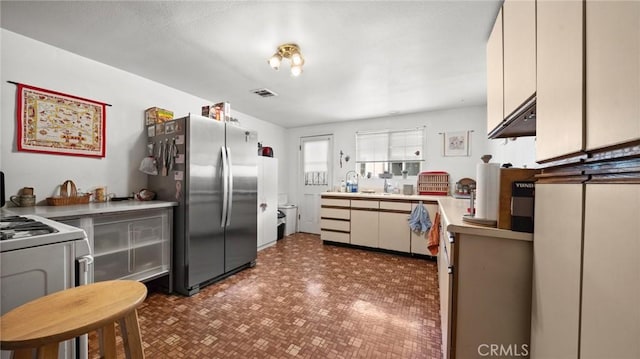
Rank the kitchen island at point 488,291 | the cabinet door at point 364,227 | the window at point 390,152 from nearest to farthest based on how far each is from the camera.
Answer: the kitchen island at point 488,291, the cabinet door at point 364,227, the window at point 390,152

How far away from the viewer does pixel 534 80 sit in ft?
3.13

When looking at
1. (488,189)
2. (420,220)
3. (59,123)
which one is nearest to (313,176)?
(420,220)

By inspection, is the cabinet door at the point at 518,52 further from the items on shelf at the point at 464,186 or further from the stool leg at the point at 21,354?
the items on shelf at the point at 464,186

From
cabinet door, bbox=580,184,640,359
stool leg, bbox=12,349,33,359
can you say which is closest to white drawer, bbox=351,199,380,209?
cabinet door, bbox=580,184,640,359

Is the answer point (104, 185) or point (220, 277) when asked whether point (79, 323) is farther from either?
point (104, 185)

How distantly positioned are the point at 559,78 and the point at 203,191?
103 inches

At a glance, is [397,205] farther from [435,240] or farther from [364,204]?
[435,240]

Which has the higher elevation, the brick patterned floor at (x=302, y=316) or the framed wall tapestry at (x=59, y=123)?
the framed wall tapestry at (x=59, y=123)

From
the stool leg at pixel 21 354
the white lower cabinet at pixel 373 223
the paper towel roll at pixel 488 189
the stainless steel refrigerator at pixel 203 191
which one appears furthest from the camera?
the white lower cabinet at pixel 373 223

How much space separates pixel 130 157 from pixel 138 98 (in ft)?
2.25

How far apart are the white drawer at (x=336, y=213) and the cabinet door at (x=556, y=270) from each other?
299cm

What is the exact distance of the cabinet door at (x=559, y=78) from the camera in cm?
62

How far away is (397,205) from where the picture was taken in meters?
3.52

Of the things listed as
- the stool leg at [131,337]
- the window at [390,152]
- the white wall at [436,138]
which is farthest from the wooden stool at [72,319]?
the window at [390,152]
